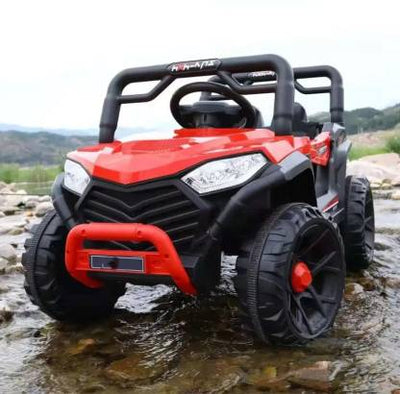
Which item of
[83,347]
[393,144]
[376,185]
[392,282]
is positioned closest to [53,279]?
[83,347]

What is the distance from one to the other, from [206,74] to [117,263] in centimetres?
113

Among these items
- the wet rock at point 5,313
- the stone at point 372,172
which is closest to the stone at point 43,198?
the stone at point 372,172

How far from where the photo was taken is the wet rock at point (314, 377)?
2205mm

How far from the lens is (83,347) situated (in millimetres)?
2768

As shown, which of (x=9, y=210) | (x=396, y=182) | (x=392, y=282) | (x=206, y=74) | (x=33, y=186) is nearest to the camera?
(x=206, y=74)

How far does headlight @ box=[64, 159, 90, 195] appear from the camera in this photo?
272cm

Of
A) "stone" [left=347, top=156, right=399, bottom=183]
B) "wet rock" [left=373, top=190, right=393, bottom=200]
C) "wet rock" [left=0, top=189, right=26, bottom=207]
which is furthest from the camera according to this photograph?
"stone" [left=347, top=156, right=399, bottom=183]

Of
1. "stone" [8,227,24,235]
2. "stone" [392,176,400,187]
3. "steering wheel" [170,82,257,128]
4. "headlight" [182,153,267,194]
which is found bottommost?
"stone" [392,176,400,187]

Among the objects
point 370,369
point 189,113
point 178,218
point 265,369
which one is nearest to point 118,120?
point 189,113

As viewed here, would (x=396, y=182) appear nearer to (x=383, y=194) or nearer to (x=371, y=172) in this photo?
(x=371, y=172)

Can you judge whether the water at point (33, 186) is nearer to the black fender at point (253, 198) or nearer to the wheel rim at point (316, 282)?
the wheel rim at point (316, 282)

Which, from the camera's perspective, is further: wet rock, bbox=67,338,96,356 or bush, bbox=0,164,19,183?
bush, bbox=0,164,19,183

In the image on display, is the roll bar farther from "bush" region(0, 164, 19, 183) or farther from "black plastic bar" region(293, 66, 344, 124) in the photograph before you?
"bush" region(0, 164, 19, 183)

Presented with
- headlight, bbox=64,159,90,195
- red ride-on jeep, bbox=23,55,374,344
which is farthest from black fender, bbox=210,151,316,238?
headlight, bbox=64,159,90,195
